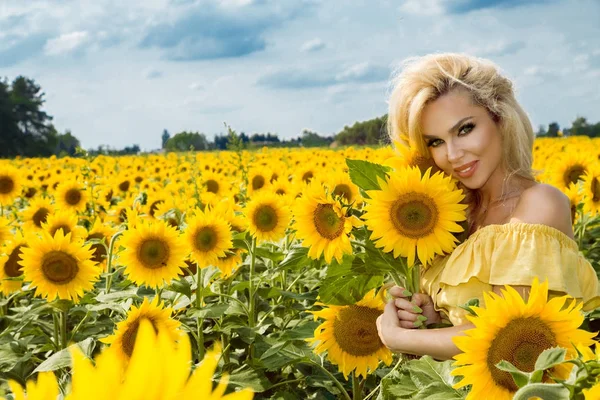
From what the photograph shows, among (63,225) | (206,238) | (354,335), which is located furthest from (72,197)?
(354,335)

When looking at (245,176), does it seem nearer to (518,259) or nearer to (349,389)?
(349,389)

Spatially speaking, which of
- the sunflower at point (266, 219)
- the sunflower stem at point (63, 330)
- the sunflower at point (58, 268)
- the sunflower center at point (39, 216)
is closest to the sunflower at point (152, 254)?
the sunflower at point (58, 268)

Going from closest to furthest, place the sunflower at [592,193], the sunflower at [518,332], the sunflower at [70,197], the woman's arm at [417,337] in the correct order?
the sunflower at [518,332], the woman's arm at [417,337], the sunflower at [592,193], the sunflower at [70,197]

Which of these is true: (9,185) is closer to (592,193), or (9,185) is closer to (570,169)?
(570,169)

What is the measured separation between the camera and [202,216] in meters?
3.46

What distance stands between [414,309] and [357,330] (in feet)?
1.30

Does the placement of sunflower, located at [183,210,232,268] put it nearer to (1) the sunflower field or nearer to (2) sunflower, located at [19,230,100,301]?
(1) the sunflower field

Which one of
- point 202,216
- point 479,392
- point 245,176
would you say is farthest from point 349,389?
point 245,176

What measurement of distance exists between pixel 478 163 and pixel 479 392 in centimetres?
107

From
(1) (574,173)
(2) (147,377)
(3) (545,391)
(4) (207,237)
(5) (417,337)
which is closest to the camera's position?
(2) (147,377)

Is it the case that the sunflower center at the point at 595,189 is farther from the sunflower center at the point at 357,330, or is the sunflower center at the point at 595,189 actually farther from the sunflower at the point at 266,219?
the sunflower center at the point at 357,330

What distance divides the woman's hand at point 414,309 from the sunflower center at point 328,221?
12.8 inches

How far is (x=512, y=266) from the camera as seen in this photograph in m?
2.13

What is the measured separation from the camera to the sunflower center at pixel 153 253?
3275 millimetres
